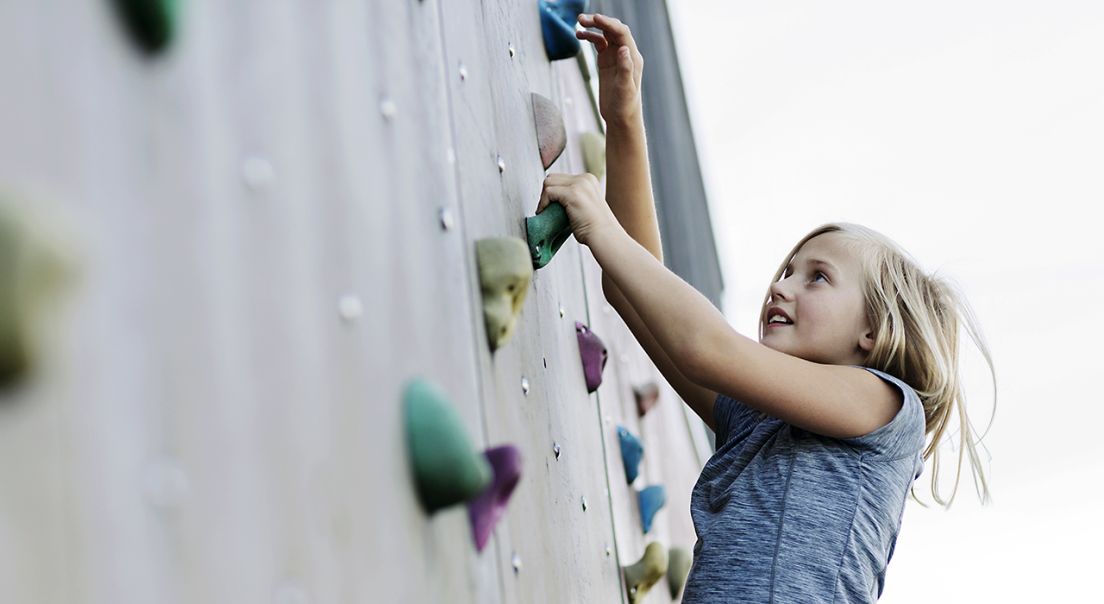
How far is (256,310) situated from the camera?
1.76 feet

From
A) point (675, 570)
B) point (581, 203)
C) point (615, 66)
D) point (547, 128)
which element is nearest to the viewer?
point (581, 203)

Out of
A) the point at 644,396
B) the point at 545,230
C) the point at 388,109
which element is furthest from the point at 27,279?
the point at 644,396

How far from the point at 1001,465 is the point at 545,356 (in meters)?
3.55

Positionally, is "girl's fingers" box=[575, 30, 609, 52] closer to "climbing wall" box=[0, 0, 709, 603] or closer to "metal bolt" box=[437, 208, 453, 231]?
"climbing wall" box=[0, 0, 709, 603]

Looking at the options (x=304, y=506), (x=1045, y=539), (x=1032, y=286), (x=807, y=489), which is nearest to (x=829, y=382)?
(x=807, y=489)

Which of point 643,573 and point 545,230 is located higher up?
point 545,230

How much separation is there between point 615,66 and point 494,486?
60 centimetres

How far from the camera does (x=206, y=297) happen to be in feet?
1.64

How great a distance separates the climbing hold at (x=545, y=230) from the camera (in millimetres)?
1022

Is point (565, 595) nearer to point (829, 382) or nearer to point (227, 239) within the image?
point (829, 382)

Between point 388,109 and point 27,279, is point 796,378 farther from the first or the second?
point 27,279

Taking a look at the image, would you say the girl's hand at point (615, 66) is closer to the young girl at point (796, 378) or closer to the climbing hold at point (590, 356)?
the young girl at point (796, 378)

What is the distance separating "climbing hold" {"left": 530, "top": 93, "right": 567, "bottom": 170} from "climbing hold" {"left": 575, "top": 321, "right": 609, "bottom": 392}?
164 mm

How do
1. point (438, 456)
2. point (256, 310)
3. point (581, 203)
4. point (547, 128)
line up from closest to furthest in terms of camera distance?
1. point (256, 310)
2. point (438, 456)
3. point (581, 203)
4. point (547, 128)
